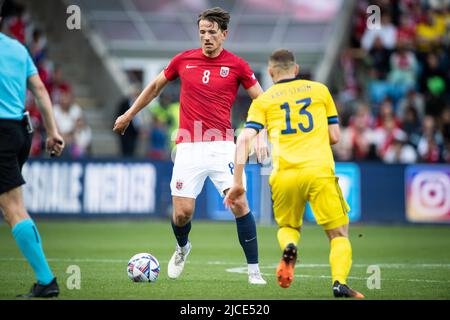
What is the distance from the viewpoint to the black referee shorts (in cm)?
761

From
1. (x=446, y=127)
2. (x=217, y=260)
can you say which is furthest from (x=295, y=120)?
(x=446, y=127)

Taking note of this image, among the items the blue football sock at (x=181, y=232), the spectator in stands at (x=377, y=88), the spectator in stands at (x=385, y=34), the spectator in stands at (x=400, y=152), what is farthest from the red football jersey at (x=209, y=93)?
the spectator in stands at (x=385, y=34)

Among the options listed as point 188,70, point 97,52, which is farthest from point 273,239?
point 97,52

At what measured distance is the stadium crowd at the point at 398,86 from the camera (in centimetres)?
2116

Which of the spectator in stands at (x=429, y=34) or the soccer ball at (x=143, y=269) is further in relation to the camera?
the spectator in stands at (x=429, y=34)

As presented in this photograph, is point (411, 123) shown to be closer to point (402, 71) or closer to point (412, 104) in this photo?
point (412, 104)

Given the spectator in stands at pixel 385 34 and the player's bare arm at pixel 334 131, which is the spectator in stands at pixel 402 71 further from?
the player's bare arm at pixel 334 131

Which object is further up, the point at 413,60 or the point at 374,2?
the point at 374,2

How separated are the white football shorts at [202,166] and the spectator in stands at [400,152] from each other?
11.5 meters

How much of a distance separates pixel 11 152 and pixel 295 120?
97.0 inches

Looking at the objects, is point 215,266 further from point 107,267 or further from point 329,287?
point 329,287

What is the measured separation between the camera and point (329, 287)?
9156 mm

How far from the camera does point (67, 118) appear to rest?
2258 cm
